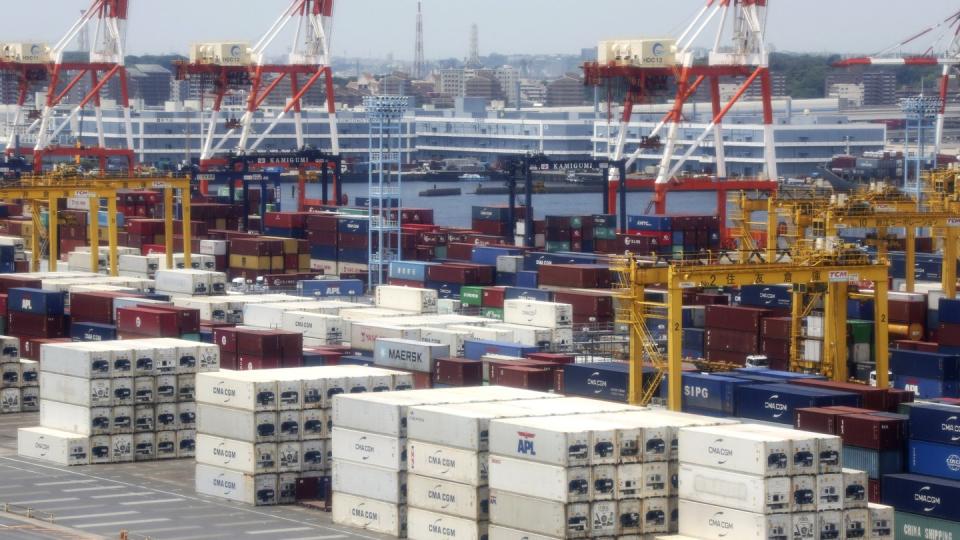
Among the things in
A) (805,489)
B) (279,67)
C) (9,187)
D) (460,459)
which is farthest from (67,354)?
(279,67)

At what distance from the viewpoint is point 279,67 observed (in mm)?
112062

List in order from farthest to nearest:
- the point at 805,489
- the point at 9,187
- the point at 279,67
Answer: the point at 279,67 → the point at 9,187 → the point at 805,489

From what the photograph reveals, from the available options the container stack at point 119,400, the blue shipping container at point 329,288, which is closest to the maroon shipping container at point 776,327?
the container stack at point 119,400

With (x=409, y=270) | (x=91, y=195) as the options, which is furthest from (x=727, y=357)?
(x=91, y=195)

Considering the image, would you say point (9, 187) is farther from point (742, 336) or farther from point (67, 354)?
point (742, 336)

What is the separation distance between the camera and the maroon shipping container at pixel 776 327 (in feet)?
174

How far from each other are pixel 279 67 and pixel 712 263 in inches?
2700

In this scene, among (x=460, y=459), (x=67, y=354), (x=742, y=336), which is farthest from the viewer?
(x=742, y=336)

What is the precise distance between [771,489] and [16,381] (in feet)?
94.8

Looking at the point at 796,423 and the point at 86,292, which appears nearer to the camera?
the point at 796,423

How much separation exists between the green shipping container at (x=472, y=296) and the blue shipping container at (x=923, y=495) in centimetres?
2962

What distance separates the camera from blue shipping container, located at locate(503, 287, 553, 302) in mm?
64875

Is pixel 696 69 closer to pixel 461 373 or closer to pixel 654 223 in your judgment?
pixel 654 223

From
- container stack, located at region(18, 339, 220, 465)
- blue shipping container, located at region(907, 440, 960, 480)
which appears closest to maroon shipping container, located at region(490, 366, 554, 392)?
container stack, located at region(18, 339, 220, 465)
